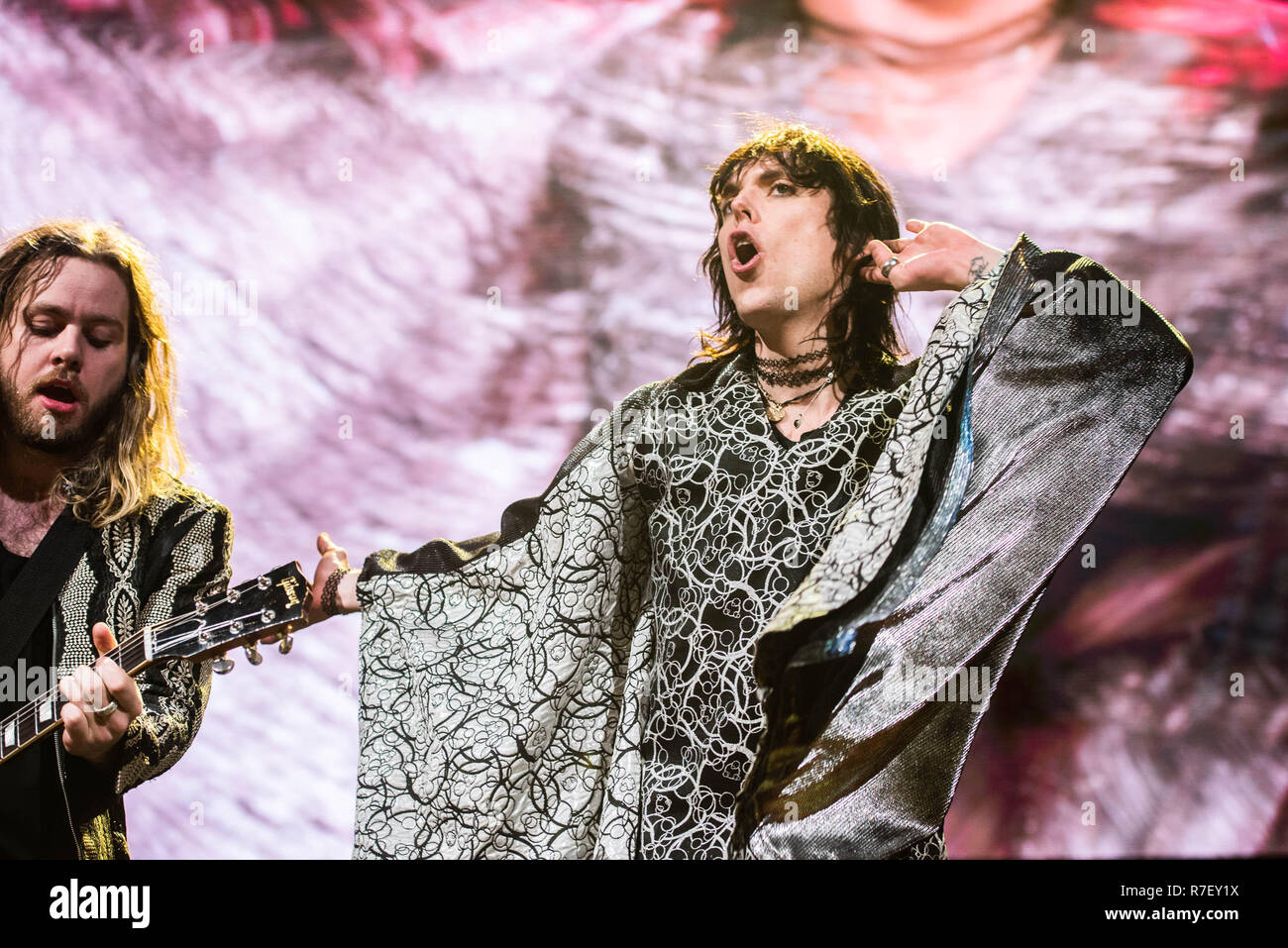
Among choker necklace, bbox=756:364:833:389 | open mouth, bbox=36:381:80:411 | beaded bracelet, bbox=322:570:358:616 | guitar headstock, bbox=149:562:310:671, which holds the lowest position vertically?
guitar headstock, bbox=149:562:310:671

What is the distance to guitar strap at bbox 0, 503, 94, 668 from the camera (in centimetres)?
220

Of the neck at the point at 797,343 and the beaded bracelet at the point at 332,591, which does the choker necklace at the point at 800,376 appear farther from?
the beaded bracelet at the point at 332,591

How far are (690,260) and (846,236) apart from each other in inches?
15.4

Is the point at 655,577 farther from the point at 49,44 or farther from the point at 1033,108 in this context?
the point at 49,44

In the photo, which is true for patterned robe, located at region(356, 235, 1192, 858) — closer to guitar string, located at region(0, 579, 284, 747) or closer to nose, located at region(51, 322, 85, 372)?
guitar string, located at region(0, 579, 284, 747)

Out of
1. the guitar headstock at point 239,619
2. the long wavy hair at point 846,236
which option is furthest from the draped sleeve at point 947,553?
the guitar headstock at point 239,619

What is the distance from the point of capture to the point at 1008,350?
199cm

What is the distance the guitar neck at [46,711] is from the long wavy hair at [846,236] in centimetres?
121

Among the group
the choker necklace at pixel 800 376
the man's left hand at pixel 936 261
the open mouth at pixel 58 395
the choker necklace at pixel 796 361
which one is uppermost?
the open mouth at pixel 58 395

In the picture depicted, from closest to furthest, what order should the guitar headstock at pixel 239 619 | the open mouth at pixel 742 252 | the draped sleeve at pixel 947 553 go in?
the draped sleeve at pixel 947 553, the guitar headstock at pixel 239 619, the open mouth at pixel 742 252

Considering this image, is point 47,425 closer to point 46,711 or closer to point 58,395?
point 58,395

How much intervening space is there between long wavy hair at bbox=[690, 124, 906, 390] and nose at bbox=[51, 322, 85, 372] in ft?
4.08

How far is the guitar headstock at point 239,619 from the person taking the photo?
2062mm

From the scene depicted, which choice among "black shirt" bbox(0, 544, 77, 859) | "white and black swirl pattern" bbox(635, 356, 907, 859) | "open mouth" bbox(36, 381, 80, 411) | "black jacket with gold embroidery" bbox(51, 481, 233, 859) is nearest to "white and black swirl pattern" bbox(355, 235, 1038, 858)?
"white and black swirl pattern" bbox(635, 356, 907, 859)
